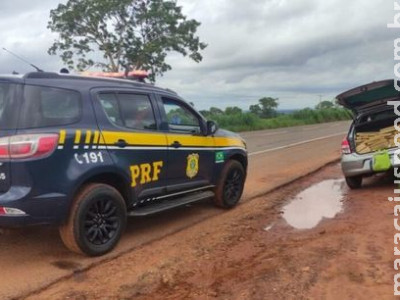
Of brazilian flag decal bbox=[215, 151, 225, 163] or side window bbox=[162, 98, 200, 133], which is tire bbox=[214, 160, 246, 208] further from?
side window bbox=[162, 98, 200, 133]

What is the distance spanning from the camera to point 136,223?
23.0 ft

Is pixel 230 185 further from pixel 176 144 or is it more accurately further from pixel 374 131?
pixel 374 131

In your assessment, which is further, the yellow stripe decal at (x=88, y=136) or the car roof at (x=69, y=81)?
the yellow stripe decal at (x=88, y=136)

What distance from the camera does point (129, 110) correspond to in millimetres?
6137

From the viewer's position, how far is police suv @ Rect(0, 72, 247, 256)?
16.3 feet

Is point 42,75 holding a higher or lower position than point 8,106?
higher

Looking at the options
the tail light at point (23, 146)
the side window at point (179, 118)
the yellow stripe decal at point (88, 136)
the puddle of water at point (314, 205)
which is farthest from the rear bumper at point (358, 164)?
the tail light at point (23, 146)

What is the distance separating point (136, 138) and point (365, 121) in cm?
558

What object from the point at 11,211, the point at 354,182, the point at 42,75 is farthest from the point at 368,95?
the point at 11,211

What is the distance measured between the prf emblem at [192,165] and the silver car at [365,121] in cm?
333

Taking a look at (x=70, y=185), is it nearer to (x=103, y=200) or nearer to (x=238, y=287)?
(x=103, y=200)

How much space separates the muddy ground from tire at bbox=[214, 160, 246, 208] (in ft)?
1.52

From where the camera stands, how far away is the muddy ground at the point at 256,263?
14.6ft

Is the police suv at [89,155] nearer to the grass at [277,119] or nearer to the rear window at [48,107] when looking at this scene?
the rear window at [48,107]
